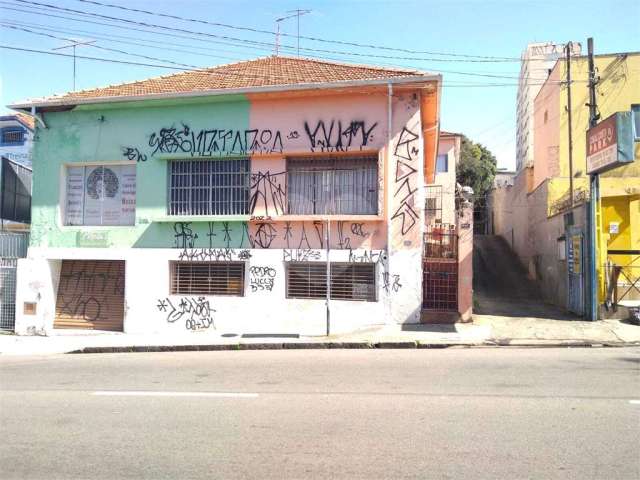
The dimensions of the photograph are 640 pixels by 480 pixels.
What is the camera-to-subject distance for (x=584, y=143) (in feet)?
69.5

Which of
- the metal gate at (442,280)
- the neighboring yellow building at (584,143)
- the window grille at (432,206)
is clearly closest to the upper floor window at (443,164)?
the window grille at (432,206)

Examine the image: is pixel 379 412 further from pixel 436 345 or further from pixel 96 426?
pixel 436 345

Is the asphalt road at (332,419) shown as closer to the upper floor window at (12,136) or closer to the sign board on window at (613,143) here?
the sign board on window at (613,143)

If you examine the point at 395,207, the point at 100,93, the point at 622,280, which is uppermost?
the point at 100,93

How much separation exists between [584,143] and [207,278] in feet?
53.3

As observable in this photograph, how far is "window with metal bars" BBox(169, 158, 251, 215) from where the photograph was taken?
Answer: 13.3 metres

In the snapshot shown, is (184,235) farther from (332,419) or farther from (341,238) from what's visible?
(332,419)

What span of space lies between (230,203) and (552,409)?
374 inches

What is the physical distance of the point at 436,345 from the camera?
421 inches

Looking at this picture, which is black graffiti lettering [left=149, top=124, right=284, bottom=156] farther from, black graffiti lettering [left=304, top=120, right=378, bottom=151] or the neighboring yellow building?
the neighboring yellow building

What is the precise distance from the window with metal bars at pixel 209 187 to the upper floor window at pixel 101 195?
1.28m

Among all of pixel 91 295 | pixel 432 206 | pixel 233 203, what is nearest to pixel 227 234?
pixel 233 203

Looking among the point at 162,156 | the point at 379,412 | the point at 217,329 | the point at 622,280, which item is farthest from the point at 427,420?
the point at 622,280

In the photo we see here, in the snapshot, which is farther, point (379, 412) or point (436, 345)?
point (436, 345)
